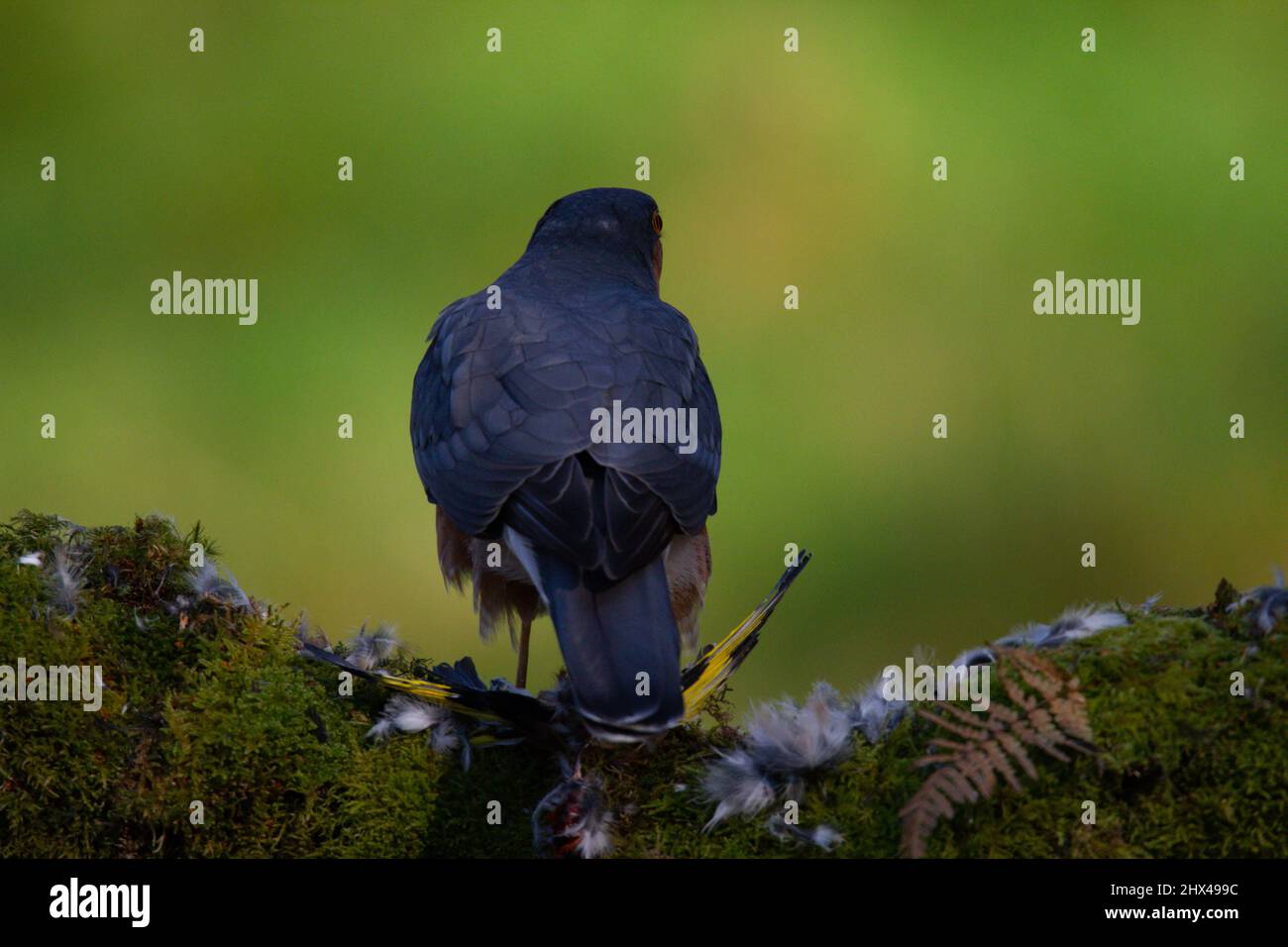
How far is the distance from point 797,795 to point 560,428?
5.34 ft

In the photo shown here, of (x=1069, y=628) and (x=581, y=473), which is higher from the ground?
(x=581, y=473)

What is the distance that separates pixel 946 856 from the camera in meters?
3.21

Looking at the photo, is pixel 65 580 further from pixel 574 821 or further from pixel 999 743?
pixel 999 743

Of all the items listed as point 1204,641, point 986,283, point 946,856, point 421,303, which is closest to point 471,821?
point 946,856

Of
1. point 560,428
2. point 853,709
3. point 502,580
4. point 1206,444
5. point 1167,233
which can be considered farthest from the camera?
point 1167,233

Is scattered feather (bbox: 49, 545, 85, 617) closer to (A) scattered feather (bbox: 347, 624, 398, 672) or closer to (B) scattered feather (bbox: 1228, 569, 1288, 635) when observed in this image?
(A) scattered feather (bbox: 347, 624, 398, 672)

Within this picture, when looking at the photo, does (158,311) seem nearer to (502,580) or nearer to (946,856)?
(502,580)

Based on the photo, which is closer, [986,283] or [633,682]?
[633,682]

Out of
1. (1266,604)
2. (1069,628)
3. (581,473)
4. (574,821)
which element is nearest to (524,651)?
(581,473)

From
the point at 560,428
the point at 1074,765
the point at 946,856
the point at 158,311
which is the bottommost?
the point at 946,856

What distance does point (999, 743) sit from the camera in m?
3.24

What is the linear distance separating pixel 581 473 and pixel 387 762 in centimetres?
116

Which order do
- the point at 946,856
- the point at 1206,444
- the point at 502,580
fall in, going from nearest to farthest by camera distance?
the point at 946,856 < the point at 502,580 < the point at 1206,444

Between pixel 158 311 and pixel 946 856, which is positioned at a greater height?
pixel 158 311
